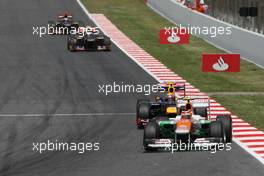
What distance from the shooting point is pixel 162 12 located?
6512 cm

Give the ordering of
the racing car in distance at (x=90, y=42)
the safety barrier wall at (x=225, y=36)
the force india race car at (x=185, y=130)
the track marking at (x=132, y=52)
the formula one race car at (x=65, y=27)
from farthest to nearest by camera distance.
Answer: the formula one race car at (x=65, y=27)
the racing car in distance at (x=90, y=42)
the safety barrier wall at (x=225, y=36)
the track marking at (x=132, y=52)
the force india race car at (x=185, y=130)

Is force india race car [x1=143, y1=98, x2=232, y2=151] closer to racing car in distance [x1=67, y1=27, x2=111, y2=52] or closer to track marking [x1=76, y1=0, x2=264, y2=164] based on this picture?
track marking [x1=76, y1=0, x2=264, y2=164]

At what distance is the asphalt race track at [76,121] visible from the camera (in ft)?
62.7

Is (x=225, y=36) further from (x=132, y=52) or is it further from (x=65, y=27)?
(x=65, y=27)

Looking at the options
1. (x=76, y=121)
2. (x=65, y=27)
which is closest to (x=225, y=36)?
(x=65, y=27)

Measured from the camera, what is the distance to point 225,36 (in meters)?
45.3

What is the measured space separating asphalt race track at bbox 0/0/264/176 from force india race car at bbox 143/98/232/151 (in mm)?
330

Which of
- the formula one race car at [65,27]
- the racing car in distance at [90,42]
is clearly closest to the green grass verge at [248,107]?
the racing car in distance at [90,42]

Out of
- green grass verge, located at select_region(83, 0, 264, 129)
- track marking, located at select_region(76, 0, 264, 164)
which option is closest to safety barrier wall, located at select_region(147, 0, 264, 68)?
green grass verge, located at select_region(83, 0, 264, 129)

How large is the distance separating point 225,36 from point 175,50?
2.77 m

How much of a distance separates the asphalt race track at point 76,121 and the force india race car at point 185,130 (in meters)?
0.33

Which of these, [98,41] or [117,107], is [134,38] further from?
[117,107]

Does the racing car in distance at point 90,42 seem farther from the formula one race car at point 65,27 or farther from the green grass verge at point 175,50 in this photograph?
the formula one race car at point 65,27

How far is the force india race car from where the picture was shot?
20.6 meters
